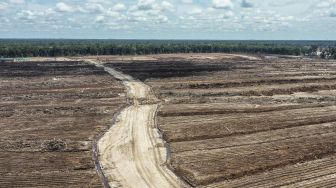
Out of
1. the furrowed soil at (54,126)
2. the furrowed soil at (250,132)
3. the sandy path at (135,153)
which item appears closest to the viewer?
the sandy path at (135,153)

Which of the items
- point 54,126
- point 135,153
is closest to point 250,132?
point 135,153

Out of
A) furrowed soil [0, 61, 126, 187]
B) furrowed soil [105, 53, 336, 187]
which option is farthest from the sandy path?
furrowed soil [0, 61, 126, 187]

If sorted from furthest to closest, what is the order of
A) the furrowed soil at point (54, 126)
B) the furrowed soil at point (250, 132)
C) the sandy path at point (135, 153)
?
1. the furrowed soil at point (54, 126)
2. the furrowed soil at point (250, 132)
3. the sandy path at point (135, 153)

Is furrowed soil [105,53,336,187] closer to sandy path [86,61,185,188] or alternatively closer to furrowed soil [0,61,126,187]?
sandy path [86,61,185,188]

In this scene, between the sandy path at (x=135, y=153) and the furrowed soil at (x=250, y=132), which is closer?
the sandy path at (x=135, y=153)

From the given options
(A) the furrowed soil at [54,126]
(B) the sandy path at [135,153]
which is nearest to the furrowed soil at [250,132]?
(B) the sandy path at [135,153]

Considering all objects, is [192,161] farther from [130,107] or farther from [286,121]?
[130,107]

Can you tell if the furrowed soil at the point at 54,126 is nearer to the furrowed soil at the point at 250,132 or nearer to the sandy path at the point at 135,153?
the sandy path at the point at 135,153

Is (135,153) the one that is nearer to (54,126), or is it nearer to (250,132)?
(250,132)
